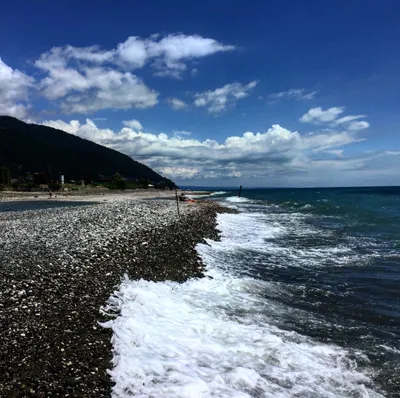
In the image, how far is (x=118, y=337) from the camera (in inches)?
302

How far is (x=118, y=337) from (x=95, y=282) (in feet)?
10.6

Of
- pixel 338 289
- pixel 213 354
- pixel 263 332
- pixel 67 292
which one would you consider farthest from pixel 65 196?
pixel 213 354

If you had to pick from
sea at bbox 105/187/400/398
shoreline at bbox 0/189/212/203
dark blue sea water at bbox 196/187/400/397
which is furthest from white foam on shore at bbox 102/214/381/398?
shoreline at bbox 0/189/212/203

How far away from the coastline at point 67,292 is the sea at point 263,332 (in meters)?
0.56

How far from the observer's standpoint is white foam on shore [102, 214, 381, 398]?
20.9 feet

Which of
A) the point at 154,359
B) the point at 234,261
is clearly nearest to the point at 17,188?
the point at 234,261

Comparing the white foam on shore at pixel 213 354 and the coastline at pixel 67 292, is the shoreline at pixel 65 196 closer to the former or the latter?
the coastline at pixel 67 292

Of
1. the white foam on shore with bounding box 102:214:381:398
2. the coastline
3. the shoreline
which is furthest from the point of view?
the shoreline

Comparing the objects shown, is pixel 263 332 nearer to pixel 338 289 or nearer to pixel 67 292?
pixel 67 292

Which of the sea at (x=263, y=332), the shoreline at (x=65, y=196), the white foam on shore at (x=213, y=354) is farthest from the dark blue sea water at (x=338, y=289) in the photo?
the shoreline at (x=65, y=196)

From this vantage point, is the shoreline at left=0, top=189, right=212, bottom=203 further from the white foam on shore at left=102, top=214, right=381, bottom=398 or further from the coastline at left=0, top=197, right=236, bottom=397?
the white foam on shore at left=102, top=214, right=381, bottom=398

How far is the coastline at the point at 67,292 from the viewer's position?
5.92m

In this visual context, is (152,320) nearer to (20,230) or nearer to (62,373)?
(62,373)

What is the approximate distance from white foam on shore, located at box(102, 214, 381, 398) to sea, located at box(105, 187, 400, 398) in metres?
0.02
